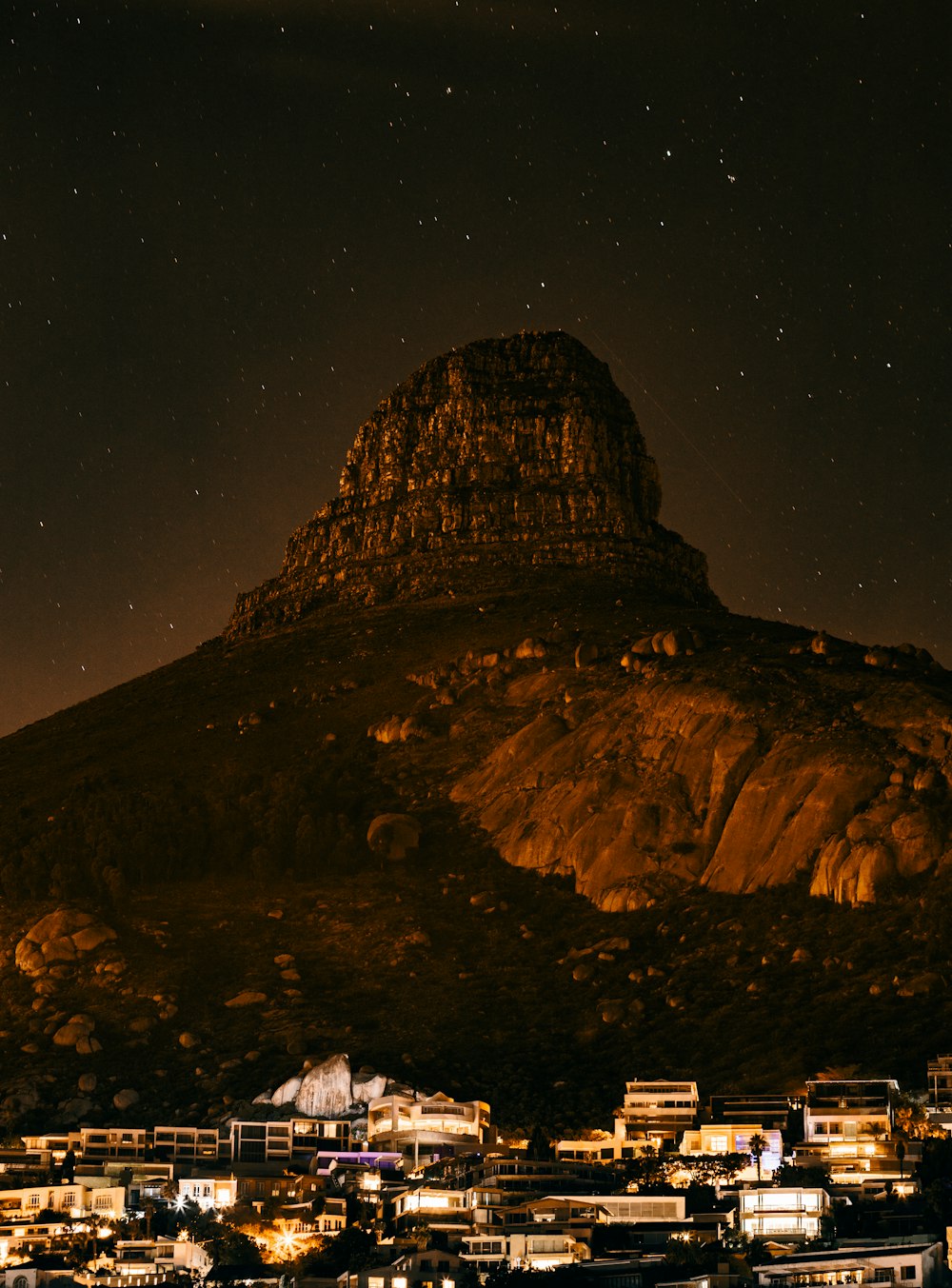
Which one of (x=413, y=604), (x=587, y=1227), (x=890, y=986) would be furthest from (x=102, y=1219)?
(x=413, y=604)

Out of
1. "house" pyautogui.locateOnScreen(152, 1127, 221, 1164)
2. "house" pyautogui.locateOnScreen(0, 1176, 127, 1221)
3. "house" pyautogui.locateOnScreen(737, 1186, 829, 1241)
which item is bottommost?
"house" pyautogui.locateOnScreen(737, 1186, 829, 1241)

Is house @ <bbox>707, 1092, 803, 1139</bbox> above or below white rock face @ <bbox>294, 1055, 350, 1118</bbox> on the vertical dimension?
below

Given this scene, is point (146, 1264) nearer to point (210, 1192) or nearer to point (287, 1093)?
point (210, 1192)

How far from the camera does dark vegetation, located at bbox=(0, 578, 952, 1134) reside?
124312 mm

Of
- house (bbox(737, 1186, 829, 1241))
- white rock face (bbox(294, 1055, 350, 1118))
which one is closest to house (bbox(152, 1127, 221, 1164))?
white rock face (bbox(294, 1055, 350, 1118))

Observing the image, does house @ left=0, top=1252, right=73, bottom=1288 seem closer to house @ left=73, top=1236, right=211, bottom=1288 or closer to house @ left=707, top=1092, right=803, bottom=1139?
house @ left=73, top=1236, right=211, bottom=1288

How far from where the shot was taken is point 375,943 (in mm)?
141875

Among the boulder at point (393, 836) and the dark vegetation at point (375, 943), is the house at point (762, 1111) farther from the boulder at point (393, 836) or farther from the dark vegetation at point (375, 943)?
the boulder at point (393, 836)

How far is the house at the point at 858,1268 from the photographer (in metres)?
79.6

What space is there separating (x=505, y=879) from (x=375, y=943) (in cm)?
1057

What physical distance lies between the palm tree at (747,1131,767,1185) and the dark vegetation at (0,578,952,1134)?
9.75m

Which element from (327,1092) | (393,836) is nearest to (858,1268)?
(327,1092)

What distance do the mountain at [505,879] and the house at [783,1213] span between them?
77.6 feet

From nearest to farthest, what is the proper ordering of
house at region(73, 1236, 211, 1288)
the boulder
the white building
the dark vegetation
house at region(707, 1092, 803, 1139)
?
house at region(73, 1236, 211, 1288), house at region(707, 1092, 803, 1139), the white building, the dark vegetation, the boulder
